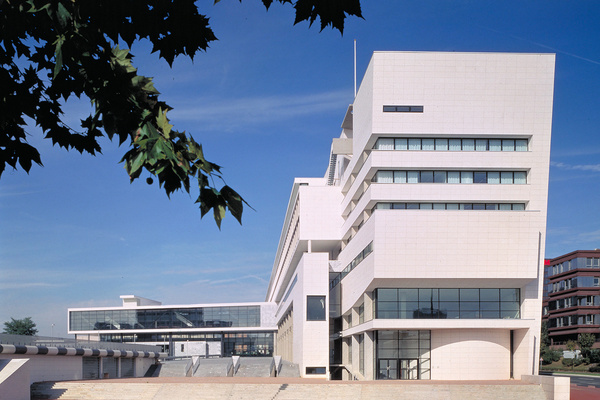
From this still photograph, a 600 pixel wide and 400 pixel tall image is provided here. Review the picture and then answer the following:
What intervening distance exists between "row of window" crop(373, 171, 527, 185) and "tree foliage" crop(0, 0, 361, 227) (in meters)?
46.3

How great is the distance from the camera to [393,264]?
49375 millimetres

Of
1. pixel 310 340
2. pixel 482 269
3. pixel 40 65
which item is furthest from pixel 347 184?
pixel 40 65

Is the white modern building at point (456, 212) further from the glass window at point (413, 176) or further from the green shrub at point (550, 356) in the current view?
the green shrub at point (550, 356)

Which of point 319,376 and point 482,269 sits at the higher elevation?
point 482,269

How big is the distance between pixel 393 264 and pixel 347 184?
16766 millimetres

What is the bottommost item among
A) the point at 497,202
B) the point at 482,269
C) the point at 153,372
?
the point at 153,372

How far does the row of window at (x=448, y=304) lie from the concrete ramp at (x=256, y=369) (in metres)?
18.0

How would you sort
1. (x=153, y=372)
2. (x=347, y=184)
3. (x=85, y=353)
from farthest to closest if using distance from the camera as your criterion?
(x=153, y=372)
(x=347, y=184)
(x=85, y=353)

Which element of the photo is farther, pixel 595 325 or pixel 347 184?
pixel 595 325

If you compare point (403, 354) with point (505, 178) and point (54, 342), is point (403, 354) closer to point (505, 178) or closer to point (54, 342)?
point (505, 178)

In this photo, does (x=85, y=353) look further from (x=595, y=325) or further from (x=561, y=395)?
(x=595, y=325)

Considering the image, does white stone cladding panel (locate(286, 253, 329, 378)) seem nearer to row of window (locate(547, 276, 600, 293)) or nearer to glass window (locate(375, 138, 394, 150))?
glass window (locate(375, 138, 394, 150))

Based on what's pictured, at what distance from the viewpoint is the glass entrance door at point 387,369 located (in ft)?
171

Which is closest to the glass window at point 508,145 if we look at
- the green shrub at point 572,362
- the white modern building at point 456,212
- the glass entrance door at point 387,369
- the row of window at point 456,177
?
the white modern building at point 456,212
